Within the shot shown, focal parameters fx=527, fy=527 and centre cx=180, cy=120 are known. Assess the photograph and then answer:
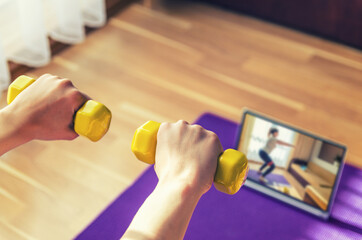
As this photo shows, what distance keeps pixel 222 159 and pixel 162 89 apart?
162 cm

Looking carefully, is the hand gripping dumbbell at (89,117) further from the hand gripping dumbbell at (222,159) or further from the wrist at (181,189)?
the wrist at (181,189)

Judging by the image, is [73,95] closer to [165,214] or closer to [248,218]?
[165,214]

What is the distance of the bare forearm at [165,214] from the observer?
2.41 feet

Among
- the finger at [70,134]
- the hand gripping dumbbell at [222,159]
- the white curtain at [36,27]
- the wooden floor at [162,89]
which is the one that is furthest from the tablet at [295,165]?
the white curtain at [36,27]

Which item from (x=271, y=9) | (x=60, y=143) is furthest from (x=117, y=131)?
(x=271, y=9)

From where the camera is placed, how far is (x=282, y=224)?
1588 millimetres

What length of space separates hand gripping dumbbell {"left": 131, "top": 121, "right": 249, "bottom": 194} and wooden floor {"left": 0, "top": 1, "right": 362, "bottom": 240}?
104 centimetres

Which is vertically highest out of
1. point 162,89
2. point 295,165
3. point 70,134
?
point 70,134

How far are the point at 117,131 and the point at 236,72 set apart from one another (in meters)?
0.71

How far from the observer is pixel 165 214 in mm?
752

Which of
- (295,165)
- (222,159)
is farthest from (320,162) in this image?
(222,159)

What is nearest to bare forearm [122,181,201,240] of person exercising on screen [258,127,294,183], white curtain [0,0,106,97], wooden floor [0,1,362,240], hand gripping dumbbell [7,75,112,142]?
hand gripping dumbbell [7,75,112,142]

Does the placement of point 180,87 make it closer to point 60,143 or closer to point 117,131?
point 117,131

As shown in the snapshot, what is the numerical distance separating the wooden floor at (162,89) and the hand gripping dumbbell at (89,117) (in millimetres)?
981
